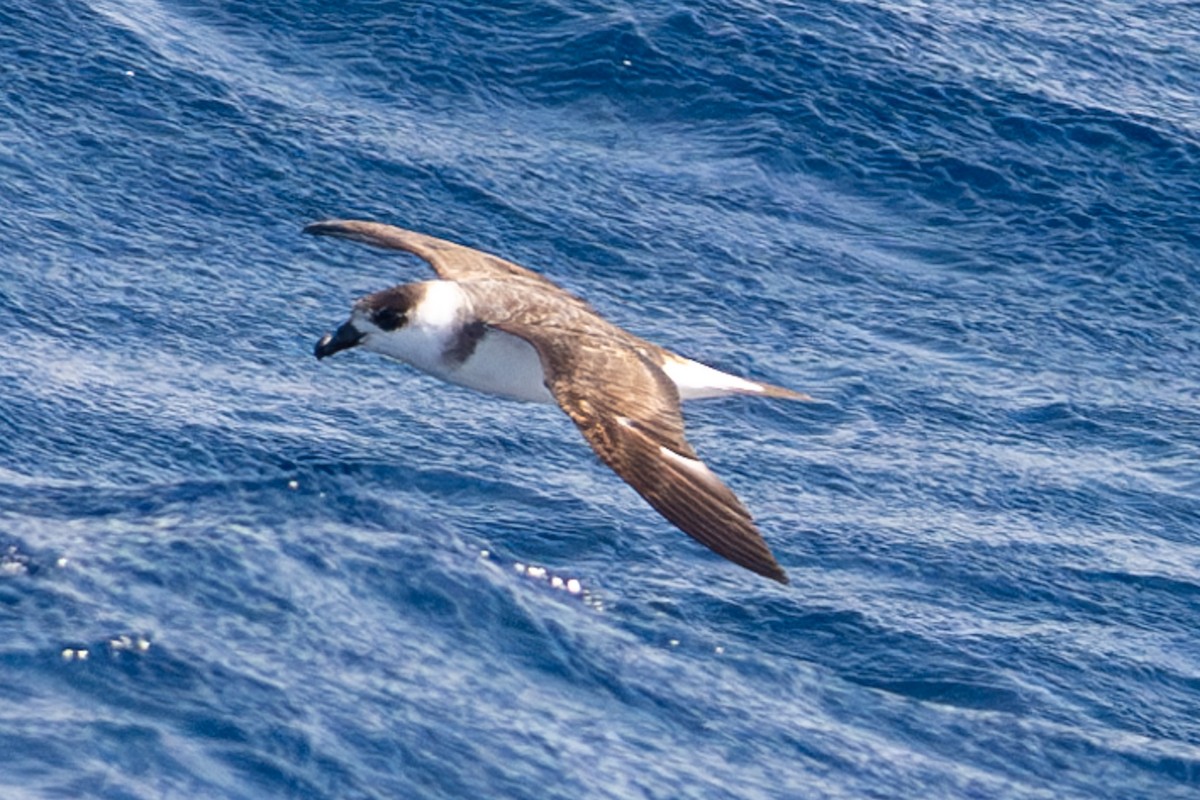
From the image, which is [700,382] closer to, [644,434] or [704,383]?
[704,383]

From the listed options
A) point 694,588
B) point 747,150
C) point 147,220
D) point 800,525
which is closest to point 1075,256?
point 747,150

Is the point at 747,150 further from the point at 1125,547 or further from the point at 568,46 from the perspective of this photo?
the point at 1125,547

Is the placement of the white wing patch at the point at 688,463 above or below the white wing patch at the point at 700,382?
above

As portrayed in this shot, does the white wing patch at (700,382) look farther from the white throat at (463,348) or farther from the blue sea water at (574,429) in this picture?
the blue sea water at (574,429)

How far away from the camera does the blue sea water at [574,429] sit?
900cm

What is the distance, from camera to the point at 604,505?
10.9 m

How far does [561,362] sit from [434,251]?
7.04 feet

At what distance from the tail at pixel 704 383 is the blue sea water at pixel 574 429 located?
113 centimetres

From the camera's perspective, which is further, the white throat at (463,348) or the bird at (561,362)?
the white throat at (463,348)

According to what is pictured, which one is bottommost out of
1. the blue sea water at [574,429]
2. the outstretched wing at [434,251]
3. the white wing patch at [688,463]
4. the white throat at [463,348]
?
the blue sea water at [574,429]

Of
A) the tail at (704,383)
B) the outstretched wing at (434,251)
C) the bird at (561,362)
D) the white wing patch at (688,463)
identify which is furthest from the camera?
the outstretched wing at (434,251)

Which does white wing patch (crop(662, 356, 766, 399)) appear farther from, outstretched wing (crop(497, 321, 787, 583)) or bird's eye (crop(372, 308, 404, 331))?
bird's eye (crop(372, 308, 404, 331))

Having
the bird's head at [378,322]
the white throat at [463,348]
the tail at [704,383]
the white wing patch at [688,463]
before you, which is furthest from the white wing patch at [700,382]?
the bird's head at [378,322]

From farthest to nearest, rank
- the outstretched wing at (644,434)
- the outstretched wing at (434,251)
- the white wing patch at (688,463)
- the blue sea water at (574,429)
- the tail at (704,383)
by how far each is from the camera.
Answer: the outstretched wing at (434,251) < the tail at (704,383) < the blue sea water at (574,429) < the white wing patch at (688,463) < the outstretched wing at (644,434)
